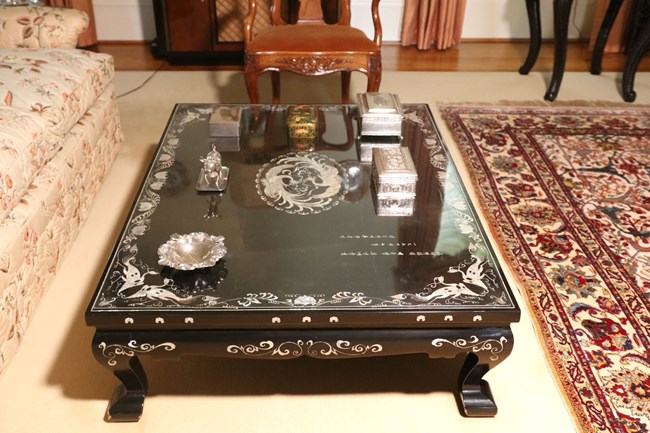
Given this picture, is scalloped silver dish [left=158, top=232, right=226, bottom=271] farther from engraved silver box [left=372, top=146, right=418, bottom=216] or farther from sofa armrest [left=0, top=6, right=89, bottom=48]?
sofa armrest [left=0, top=6, right=89, bottom=48]

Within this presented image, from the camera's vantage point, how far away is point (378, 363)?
1.75 metres

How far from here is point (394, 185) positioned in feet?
5.96

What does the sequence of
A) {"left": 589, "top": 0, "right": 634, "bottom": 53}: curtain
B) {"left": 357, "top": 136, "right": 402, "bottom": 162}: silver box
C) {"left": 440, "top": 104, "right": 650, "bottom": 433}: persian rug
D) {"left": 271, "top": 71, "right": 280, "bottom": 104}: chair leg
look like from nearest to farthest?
{"left": 440, "top": 104, "right": 650, "bottom": 433}: persian rug < {"left": 357, "top": 136, "right": 402, "bottom": 162}: silver box < {"left": 271, "top": 71, "right": 280, "bottom": 104}: chair leg < {"left": 589, "top": 0, "right": 634, "bottom": 53}: curtain

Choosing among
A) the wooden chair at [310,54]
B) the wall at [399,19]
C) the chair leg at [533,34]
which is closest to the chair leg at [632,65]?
the chair leg at [533,34]

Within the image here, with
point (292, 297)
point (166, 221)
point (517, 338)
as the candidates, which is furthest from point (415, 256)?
point (166, 221)

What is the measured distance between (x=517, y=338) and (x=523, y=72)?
2.40 meters

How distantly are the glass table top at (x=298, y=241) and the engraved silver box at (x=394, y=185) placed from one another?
0.02m

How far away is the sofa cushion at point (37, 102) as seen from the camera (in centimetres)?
183

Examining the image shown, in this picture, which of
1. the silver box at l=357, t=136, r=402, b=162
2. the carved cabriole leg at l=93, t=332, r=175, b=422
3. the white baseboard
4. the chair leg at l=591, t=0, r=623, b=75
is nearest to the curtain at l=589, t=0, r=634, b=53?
the chair leg at l=591, t=0, r=623, b=75

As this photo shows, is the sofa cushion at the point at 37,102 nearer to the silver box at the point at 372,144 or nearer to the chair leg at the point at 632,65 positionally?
the silver box at the point at 372,144

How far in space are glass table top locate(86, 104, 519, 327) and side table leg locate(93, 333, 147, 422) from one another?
7cm

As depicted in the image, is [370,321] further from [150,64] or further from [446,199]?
[150,64]

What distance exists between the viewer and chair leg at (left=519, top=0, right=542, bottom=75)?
3523 millimetres

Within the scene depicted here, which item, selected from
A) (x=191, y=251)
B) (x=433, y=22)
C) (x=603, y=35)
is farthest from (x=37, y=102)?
(x=603, y=35)
